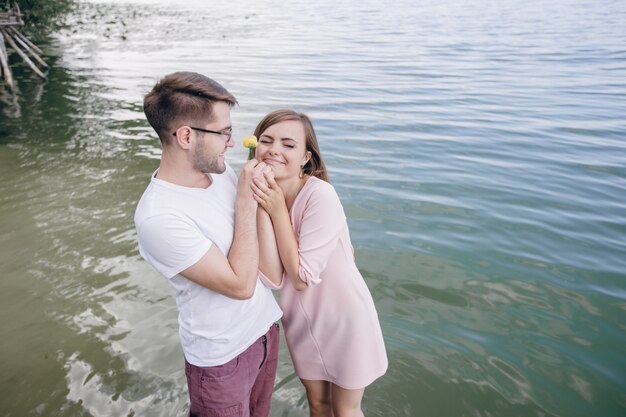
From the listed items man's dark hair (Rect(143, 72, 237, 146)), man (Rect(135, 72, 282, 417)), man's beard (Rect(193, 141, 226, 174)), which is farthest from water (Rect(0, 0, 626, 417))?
man's dark hair (Rect(143, 72, 237, 146))

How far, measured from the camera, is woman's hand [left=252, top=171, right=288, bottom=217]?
2.46m

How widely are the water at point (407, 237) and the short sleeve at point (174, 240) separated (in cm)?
249

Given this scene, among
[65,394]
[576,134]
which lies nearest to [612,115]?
[576,134]

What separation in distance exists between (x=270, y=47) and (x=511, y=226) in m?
22.5

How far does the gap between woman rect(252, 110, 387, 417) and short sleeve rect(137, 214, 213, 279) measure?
416 millimetres

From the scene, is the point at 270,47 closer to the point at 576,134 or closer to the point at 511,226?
the point at 576,134

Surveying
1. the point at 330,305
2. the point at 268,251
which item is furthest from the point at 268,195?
the point at 330,305

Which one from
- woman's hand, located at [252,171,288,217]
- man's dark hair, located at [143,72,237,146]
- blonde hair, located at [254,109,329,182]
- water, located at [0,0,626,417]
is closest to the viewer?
man's dark hair, located at [143,72,237,146]

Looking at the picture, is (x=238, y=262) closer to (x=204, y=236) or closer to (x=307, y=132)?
(x=204, y=236)

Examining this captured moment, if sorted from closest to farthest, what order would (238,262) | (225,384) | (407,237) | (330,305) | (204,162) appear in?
1. (238,262)
2. (204,162)
3. (225,384)
4. (330,305)
5. (407,237)

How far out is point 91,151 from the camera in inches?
413

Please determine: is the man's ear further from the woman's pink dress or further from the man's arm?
the woman's pink dress

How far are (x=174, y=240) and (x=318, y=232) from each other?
2.59ft

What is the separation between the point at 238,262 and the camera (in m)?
2.33
